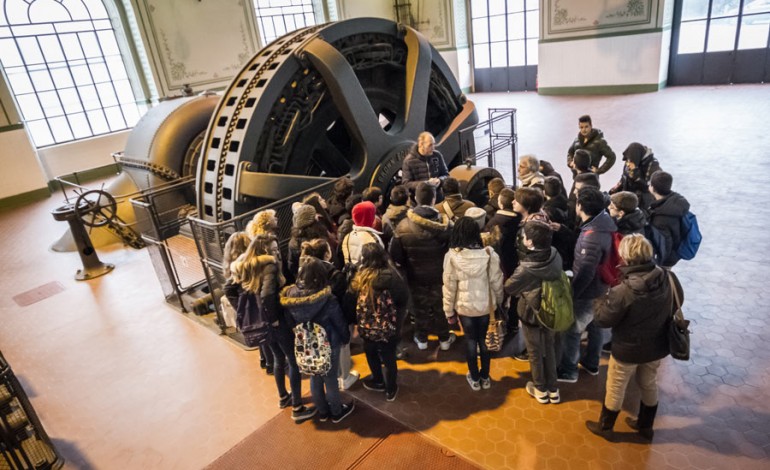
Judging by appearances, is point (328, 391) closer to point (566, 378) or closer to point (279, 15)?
point (566, 378)

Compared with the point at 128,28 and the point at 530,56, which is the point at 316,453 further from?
the point at 530,56

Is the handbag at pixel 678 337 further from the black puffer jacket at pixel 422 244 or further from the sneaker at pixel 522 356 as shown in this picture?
the black puffer jacket at pixel 422 244

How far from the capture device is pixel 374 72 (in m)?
5.94

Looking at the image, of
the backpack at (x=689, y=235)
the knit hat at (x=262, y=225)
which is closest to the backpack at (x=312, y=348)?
the knit hat at (x=262, y=225)

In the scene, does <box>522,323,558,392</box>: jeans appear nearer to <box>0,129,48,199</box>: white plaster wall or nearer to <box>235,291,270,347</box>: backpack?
<box>235,291,270,347</box>: backpack

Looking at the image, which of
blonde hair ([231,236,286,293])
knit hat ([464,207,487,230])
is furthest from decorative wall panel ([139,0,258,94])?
knit hat ([464,207,487,230])

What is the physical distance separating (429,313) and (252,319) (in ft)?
4.76

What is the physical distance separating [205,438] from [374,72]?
176 inches

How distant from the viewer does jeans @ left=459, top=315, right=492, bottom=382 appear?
3273mm

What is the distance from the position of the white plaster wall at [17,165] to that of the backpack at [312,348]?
13.0m

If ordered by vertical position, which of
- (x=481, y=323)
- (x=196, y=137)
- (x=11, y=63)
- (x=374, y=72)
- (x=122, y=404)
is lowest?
(x=122, y=404)

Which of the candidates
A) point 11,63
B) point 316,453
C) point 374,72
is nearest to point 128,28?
point 11,63

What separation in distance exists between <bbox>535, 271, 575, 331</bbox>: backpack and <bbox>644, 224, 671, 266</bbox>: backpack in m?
1.09

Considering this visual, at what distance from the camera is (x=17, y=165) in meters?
12.4
